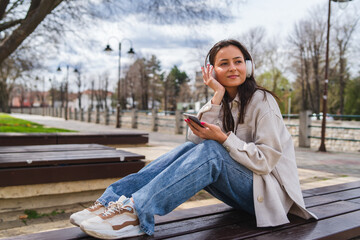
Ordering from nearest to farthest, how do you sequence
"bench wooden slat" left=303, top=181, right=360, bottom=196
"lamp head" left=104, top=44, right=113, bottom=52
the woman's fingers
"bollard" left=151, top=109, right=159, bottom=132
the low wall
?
the woman's fingers, "bench wooden slat" left=303, top=181, right=360, bottom=196, the low wall, "bollard" left=151, top=109, right=159, bottom=132, "lamp head" left=104, top=44, right=113, bottom=52

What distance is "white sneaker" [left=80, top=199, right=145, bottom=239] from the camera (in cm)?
163

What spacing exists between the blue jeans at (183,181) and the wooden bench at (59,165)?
7.32 ft

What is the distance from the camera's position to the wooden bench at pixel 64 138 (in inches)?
279

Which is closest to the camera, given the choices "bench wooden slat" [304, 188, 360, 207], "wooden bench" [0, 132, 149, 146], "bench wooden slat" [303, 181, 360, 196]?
"bench wooden slat" [304, 188, 360, 207]

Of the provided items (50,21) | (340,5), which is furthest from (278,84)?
(50,21)

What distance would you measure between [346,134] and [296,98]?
33092 millimetres

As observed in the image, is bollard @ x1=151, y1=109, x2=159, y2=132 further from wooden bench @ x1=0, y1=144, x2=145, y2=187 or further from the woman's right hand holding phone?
the woman's right hand holding phone

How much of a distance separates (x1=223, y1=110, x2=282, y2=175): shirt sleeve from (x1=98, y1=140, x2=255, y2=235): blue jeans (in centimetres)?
6

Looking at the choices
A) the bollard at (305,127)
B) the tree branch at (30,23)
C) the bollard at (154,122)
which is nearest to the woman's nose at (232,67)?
the tree branch at (30,23)

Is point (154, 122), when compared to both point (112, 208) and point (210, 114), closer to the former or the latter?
point (210, 114)

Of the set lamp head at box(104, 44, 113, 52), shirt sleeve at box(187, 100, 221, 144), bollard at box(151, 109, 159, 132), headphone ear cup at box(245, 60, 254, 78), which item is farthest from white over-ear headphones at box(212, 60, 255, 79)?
lamp head at box(104, 44, 113, 52)

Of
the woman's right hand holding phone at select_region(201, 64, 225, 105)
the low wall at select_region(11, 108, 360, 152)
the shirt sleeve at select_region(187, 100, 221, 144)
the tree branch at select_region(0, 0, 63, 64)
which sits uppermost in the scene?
the tree branch at select_region(0, 0, 63, 64)

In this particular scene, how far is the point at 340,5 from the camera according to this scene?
10922 mm

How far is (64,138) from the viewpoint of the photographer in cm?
757
